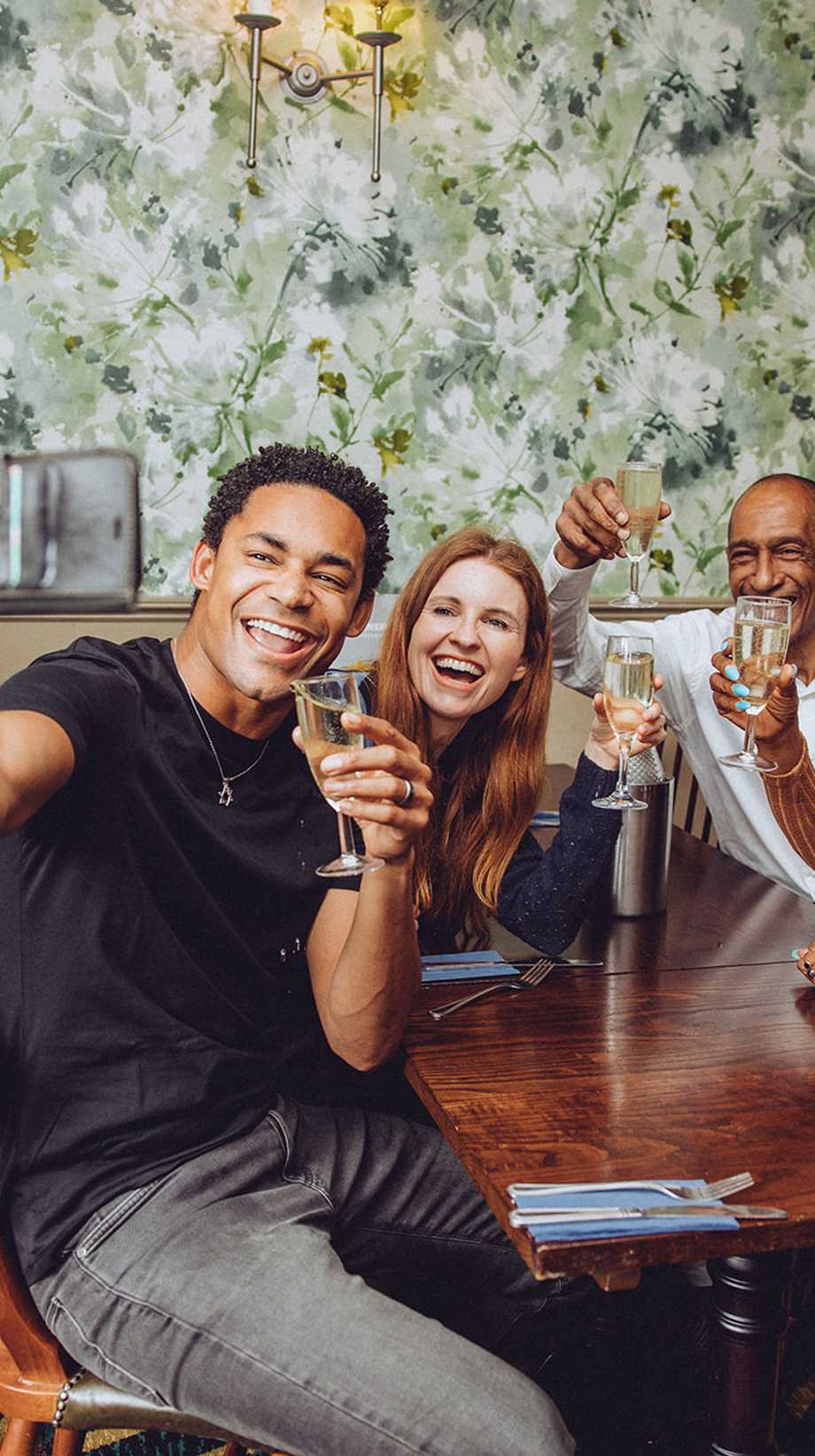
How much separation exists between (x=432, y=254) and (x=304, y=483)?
2178 millimetres

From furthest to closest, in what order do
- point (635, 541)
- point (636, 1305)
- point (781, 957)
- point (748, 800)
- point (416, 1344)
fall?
1. point (748, 800)
2. point (635, 541)
3. point (636, 1305)
4. point (781, 957)
5. point (416, 1344)

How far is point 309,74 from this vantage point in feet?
10.8

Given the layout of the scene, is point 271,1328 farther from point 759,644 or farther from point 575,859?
point 759,644

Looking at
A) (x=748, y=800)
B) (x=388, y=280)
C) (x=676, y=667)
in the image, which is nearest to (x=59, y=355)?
(x=388, y=280)

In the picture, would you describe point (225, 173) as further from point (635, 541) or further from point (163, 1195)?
point (163, 1195)

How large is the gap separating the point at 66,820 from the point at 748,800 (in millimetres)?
1537

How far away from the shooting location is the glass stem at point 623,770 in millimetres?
1719

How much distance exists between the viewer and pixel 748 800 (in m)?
2.51

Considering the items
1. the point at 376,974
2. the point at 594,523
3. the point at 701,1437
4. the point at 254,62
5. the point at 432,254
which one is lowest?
the point at 701,1437

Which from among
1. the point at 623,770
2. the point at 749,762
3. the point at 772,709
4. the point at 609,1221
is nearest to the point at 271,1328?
the point at 609,1221

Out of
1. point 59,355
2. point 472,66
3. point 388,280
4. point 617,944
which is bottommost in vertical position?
point 617,944

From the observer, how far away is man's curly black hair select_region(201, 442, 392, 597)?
1.60 meters

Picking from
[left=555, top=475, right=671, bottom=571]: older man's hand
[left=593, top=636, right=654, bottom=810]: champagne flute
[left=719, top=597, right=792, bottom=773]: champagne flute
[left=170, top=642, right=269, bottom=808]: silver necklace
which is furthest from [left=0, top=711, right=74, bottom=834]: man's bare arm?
[left=555, top=475, right=671, bottom=571]: older man's hand

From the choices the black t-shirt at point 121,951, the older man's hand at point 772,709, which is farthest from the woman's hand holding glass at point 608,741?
the black t-shirt at point 121,951
